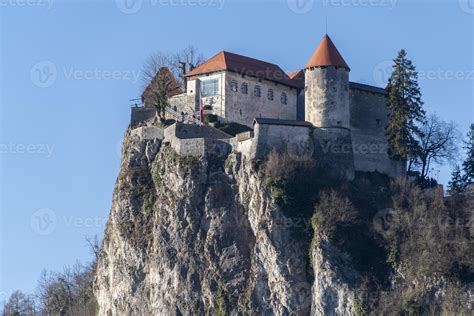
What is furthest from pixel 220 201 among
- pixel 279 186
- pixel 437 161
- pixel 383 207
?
pixel 437 161

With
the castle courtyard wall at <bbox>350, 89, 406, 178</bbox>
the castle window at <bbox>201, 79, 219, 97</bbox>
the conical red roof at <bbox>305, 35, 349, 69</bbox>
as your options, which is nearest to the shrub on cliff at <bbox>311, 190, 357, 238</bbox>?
the castle courtyard wall at <bbox>350, 89, 406, 178</bbox>

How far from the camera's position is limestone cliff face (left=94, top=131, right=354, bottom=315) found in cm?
7694

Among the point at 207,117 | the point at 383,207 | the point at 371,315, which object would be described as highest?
the point at 207,117

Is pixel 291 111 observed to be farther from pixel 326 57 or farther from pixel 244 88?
pixel 326 57

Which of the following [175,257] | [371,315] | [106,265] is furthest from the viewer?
[106,265]

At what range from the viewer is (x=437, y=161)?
88.9m

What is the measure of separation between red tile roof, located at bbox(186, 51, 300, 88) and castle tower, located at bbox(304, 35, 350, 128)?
4.45 meters

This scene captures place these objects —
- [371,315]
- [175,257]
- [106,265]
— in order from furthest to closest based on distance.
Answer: [106,265] → [175,257] → [371,315]

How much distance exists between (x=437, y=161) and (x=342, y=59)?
31.5ft

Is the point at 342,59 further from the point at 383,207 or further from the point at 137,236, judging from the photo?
the point at 137,236

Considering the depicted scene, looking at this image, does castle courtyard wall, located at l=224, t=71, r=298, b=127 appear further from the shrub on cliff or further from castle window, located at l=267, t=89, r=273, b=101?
the shrub on cliff

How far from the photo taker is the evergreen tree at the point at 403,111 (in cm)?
8519

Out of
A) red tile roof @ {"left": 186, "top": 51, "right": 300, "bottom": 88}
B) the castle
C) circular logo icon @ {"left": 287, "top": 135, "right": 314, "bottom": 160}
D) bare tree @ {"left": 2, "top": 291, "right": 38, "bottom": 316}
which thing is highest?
red tile roof @ {"left": 186, "top": 51, "right": 300, "bottom": 88}

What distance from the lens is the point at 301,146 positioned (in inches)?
3250
